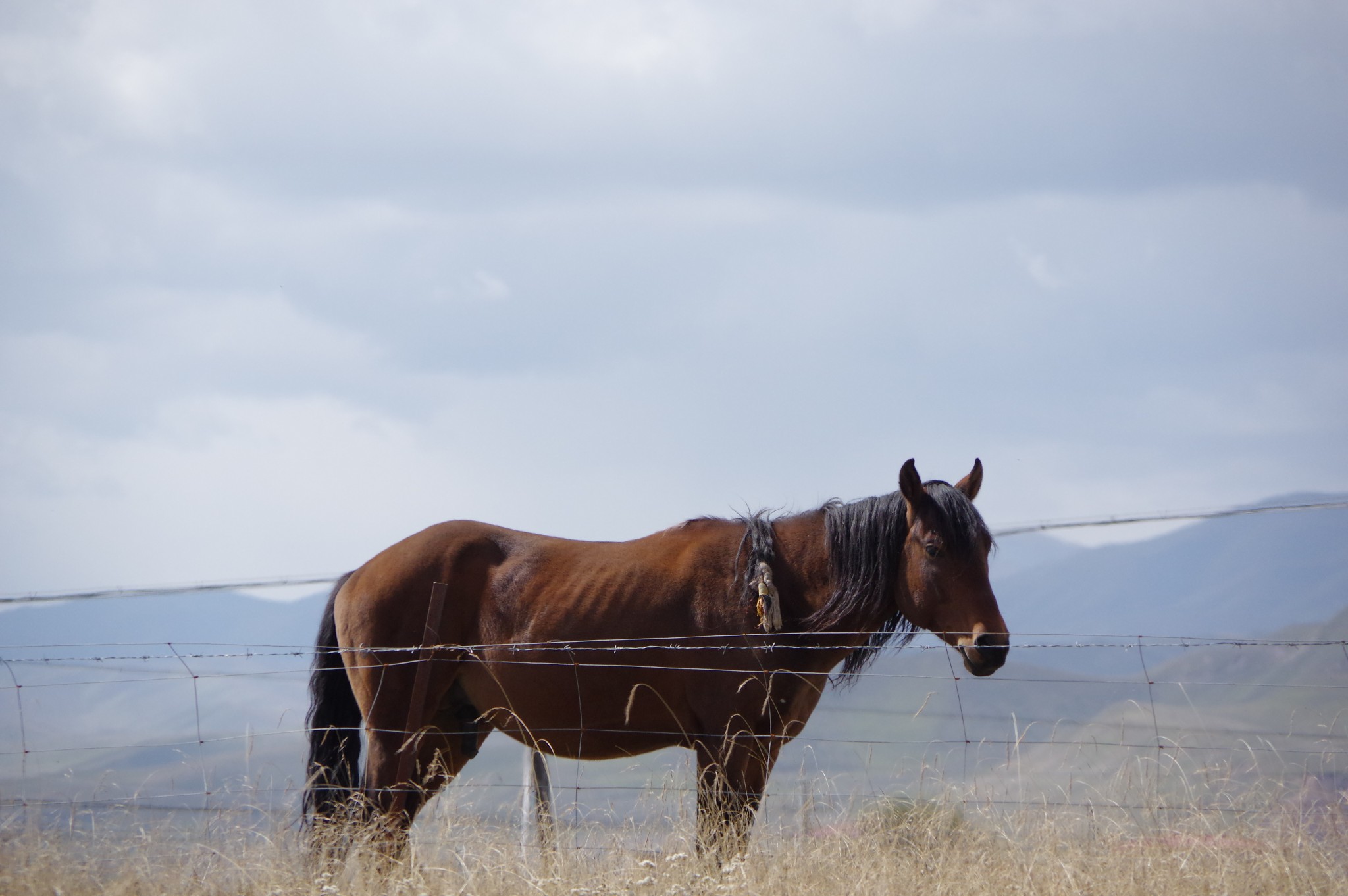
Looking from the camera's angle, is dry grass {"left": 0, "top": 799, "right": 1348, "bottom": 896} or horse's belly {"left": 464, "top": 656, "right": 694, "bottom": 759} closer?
dry grass {"left": 0, "top": 799, "right": 1348, "bottom": 896}

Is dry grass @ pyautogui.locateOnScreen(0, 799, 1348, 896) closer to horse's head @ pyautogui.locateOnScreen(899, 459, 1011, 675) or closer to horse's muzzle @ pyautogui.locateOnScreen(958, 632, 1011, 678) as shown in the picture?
horse's muzzle @ pyautogui.locateOnScreen(958, 632, 1011, 678)

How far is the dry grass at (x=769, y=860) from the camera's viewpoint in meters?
4.06

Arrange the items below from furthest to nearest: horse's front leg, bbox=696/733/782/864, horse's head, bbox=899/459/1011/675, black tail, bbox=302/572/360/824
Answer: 1. black tail, bbox=302/572/360/824
2. horse's head, bbox=899/459/1011/675
3. horse's front leg, bbox=696/733/782/864

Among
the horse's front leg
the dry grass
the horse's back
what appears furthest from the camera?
the horse's back

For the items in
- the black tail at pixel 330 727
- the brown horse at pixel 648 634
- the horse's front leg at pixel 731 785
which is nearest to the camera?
the horse's front leg at pixel 731 785

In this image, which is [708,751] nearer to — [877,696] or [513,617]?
[513,617]

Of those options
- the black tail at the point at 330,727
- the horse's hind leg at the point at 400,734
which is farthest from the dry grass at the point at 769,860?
the black tail at the point at 330,727

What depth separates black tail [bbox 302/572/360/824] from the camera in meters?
5.88

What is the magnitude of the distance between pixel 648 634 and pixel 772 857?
1.47m

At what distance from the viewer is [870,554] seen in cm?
543

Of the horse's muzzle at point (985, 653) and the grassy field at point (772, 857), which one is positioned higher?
the horse's muzzle at point (985, 653)

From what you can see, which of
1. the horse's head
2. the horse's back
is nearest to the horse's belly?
the horse's back

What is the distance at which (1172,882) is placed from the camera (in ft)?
13.1

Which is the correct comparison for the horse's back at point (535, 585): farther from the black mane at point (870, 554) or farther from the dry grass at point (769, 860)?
the dry grass at point (769, 860)
